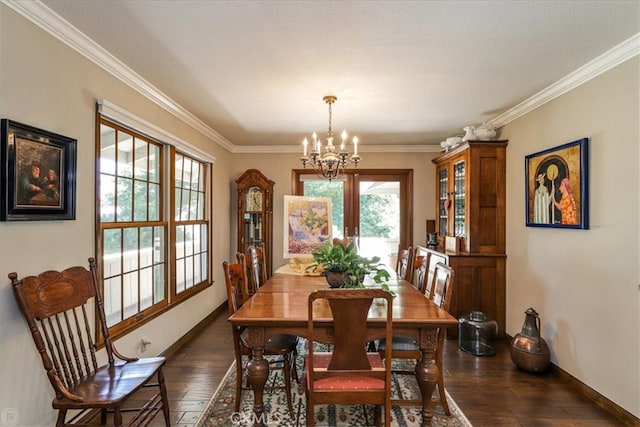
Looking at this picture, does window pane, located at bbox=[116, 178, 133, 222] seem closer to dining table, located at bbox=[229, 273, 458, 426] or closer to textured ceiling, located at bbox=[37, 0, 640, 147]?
textured ceiling, located at bbox=[37, 0, 640, 147]

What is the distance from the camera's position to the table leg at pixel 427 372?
1.86m

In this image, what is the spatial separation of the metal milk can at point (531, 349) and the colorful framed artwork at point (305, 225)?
2.02 meters

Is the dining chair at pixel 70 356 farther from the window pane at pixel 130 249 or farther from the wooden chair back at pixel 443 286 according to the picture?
the wooden chair back at pixel 443 286

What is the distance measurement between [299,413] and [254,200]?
10.6 ft

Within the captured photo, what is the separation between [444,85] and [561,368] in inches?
102

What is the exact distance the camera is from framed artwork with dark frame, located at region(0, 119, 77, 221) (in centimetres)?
155

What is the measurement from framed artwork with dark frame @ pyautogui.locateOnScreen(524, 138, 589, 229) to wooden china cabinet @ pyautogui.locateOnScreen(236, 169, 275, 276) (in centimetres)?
333

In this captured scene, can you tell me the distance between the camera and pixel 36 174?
1.71m

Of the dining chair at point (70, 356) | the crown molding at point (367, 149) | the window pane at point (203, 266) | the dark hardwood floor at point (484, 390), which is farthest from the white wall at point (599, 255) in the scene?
the window pane at point (203, 266)

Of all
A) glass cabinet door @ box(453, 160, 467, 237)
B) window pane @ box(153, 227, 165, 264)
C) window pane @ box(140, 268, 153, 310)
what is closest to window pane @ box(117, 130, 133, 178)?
window pane @ box(153, 227, 165, 264)

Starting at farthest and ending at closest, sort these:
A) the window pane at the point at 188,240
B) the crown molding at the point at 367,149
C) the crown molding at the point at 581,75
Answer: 1. the crown molding at the point at 367,149
2. the window pane at the point at 188,240
3. the crown molding at the point at 581,75

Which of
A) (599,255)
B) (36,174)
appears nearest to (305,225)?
(36,174)

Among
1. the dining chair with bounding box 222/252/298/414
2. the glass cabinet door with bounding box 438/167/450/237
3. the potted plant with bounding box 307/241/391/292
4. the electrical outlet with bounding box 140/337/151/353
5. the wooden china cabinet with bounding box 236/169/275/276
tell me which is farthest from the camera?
the wooden china cabinet with bounding box 236/169/275/276

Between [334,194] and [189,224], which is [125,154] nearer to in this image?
[189,224]
